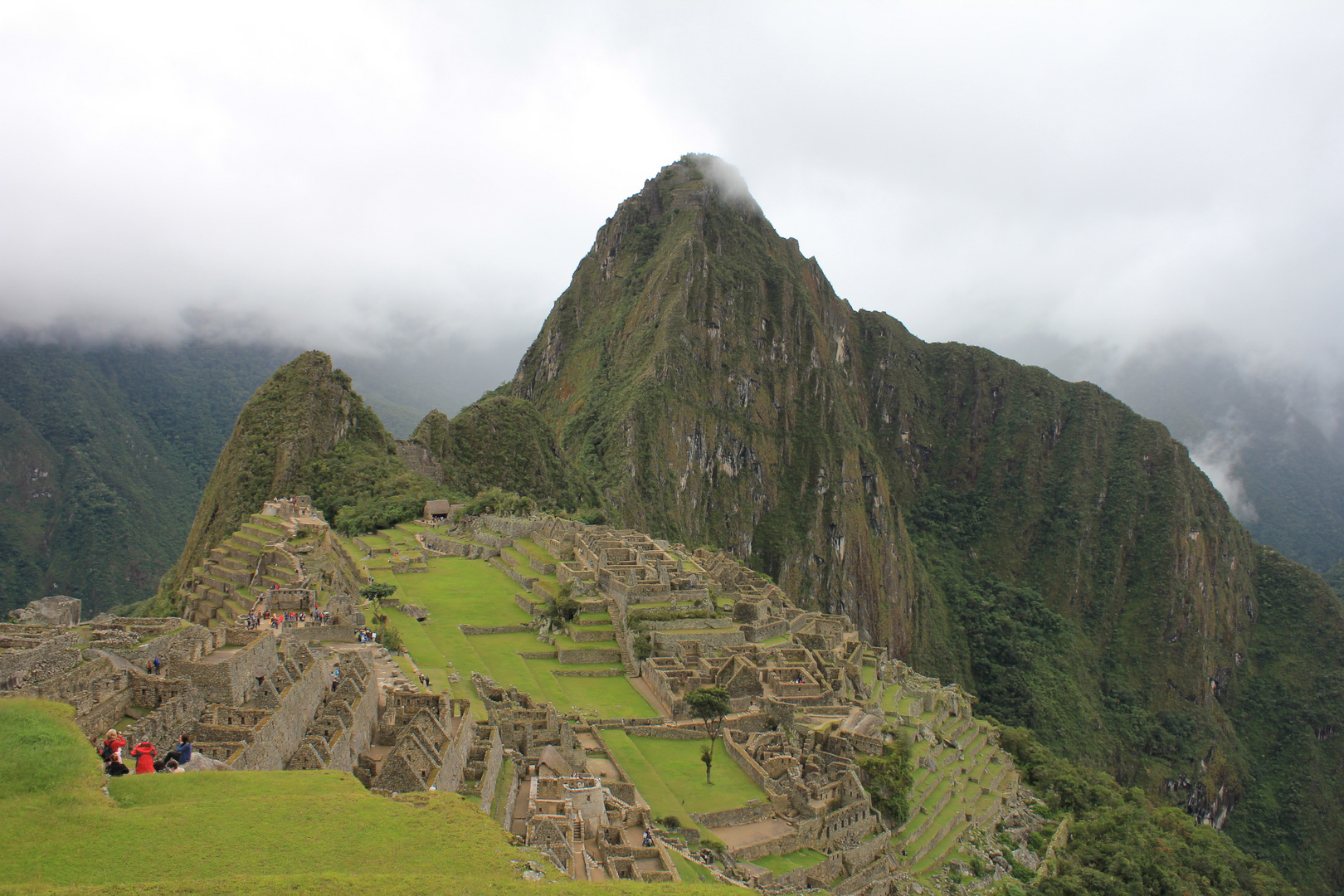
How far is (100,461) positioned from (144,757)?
97131 mm

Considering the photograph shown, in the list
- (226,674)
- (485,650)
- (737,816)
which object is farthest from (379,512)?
(226,674)

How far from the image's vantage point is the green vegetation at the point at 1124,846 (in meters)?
33.3

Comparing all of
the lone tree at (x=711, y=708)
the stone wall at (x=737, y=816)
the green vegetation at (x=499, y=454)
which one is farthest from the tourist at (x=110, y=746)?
the green vegetation at (x=499, y=454)

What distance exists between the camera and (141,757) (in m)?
12.1

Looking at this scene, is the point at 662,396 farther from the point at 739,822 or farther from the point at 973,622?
the point at 739,822

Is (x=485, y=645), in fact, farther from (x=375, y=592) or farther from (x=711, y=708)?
(x=711, y=708)

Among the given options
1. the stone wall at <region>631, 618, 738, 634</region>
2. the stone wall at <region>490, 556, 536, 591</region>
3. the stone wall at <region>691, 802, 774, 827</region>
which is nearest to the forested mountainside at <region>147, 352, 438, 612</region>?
the stone wall at <region>490, 556, 536, 591</region>

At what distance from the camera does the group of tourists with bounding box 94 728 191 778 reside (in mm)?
11820

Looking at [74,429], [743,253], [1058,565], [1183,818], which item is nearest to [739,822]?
[1183,818]

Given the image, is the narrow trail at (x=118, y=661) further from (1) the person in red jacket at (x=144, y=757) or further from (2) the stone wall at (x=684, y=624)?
(2) the stone wall at (x=684, y=624)

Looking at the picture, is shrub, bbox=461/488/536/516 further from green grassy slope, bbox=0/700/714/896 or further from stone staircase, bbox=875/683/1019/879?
green grassy slope, bbox=0/700/714/896

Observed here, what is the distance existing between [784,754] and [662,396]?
97.7 meters

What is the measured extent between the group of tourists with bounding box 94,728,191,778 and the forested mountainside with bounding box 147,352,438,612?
181 feet

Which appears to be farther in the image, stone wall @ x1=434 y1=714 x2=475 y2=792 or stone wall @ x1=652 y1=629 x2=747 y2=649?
stone wall @ x1=652 y1=629 x2=747 y2=649
